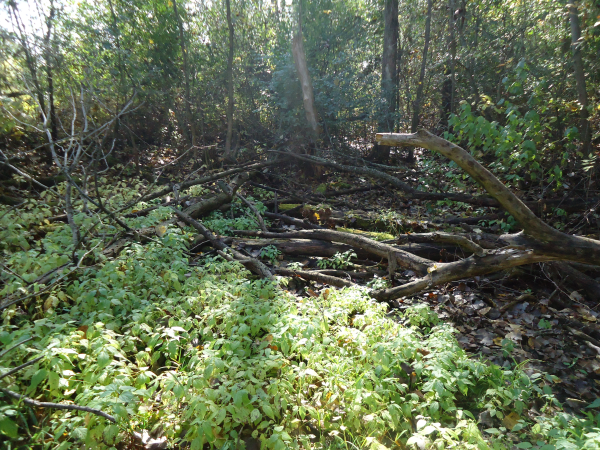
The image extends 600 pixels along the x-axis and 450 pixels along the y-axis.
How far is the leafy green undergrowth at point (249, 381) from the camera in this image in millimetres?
2146

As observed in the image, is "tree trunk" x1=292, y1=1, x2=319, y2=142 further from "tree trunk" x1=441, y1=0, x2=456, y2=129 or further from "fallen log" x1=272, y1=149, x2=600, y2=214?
"tree trunk" x1=441, y1=0, x2=456, y2=129

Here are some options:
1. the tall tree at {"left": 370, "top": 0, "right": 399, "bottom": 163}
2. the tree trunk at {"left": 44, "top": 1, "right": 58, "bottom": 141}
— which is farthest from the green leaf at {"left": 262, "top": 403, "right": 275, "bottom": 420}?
the tall tree at {"left": 370, "top": 0, "right": 399, "bottom": 163}

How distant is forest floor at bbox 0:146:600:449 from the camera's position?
315 cm

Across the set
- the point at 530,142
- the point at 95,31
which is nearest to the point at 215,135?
the point at 95,31

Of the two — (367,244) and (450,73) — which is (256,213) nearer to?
(367,244)

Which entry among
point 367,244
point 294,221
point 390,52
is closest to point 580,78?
point 367,244

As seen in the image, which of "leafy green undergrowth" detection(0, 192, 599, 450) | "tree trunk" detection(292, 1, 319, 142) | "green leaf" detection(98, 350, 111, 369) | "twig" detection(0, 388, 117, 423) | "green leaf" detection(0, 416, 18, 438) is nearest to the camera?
"green leaf" detection(0, 416, 18, 438)

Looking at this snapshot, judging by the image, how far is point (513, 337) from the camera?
3648mm

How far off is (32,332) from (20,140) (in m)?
7.93

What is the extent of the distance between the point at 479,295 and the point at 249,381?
11.1 feet

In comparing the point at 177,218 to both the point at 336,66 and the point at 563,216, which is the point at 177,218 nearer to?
the point at 563,216

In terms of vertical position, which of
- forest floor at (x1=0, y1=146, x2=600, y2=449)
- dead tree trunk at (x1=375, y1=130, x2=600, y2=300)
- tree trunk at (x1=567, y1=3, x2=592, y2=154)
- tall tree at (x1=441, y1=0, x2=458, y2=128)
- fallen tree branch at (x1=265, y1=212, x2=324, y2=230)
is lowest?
forest floor at (x1=0, y1=146, x2=600, y2=449)

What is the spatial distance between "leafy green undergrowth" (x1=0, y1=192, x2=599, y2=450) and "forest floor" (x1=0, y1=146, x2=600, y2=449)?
0.45 ft

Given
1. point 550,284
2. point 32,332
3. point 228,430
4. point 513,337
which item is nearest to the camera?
point 228,430
